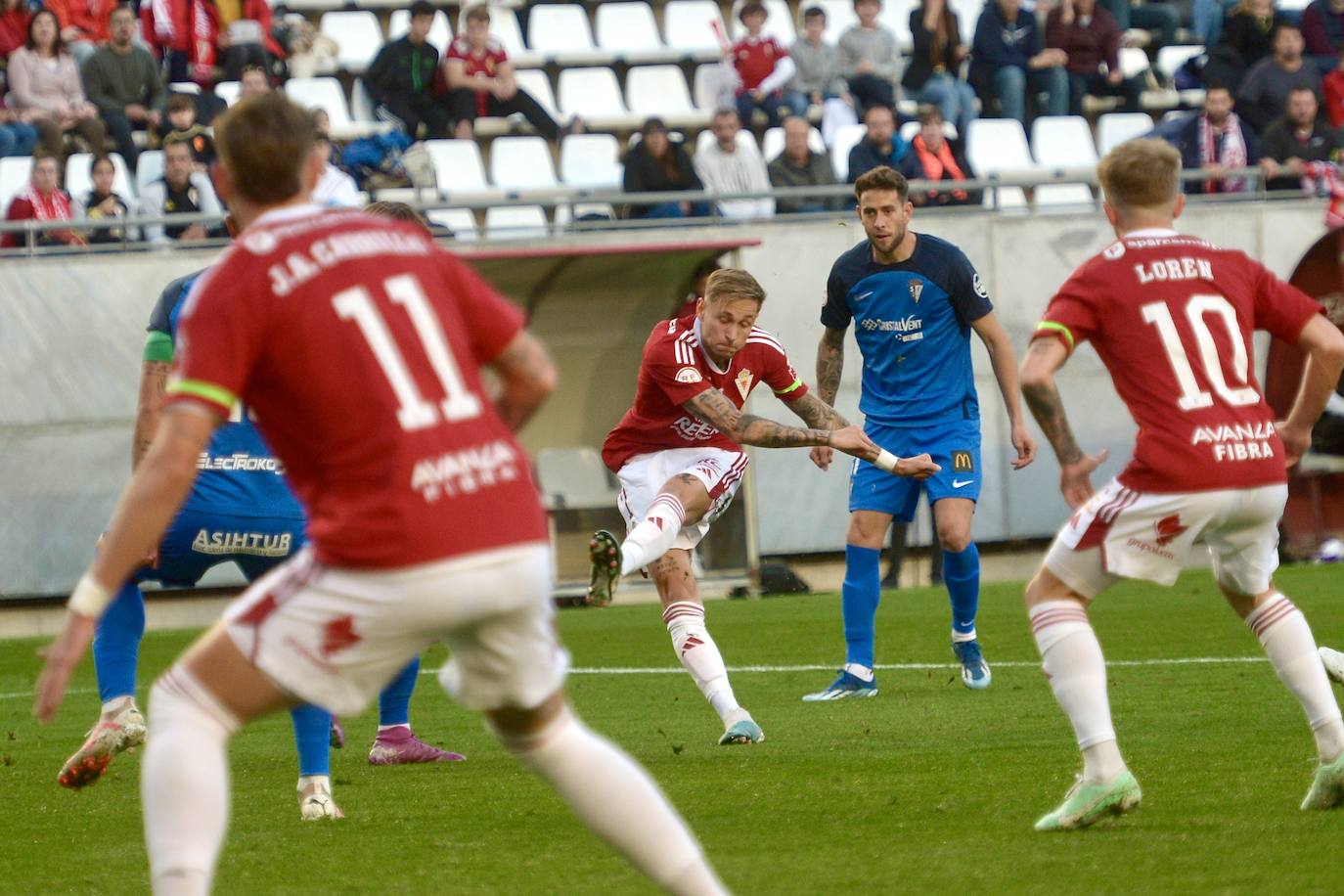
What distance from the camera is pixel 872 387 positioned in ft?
31.4

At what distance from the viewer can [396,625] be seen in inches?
141

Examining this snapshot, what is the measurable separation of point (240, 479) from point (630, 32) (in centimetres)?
1481

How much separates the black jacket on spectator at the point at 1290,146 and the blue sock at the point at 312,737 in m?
13.4

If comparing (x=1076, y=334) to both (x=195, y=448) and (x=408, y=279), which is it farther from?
(x=195, y=448)

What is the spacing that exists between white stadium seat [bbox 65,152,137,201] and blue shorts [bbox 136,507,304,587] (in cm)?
1059

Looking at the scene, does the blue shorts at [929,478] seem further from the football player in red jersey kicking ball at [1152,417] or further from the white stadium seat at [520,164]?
the white stadium seat at [520,164]

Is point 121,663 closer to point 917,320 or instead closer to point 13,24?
point 917,320

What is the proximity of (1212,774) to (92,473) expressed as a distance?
11.2 m

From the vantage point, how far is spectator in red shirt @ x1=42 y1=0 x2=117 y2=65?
17.6 meters

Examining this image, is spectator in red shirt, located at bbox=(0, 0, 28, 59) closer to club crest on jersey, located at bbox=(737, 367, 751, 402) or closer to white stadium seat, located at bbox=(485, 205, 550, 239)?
white stadium seat, located at bbox=(485, 205, 550, 239)

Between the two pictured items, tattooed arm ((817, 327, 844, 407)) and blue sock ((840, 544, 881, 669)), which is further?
tattooed arm ((817, 327, 844, 407))

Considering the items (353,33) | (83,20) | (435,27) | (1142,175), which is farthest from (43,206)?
(1142,175)

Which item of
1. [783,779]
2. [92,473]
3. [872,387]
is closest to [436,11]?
[92,473]

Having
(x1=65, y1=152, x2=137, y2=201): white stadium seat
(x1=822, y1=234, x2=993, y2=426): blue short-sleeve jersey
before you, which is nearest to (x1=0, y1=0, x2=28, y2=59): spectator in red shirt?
(x1=65, y1=152, x2=137, y2=201): white stadium seat
